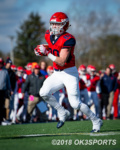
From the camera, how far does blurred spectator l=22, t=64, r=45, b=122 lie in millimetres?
11461

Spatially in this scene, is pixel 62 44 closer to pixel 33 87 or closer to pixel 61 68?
pixel 61 68

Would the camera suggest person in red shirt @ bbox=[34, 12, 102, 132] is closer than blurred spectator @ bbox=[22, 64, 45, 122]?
Yes

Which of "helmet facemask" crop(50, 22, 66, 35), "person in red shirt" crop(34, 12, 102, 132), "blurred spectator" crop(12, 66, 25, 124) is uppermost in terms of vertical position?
"helmet facemask" crop(50, 22, 66, 35)

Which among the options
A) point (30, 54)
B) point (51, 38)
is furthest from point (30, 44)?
point (51, 38)

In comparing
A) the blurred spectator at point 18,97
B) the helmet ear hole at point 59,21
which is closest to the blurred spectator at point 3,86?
the blurred spectator at point 18,97

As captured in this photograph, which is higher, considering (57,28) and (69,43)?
(57,28)

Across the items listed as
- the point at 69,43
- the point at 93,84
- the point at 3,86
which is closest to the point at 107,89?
the point at 93,84

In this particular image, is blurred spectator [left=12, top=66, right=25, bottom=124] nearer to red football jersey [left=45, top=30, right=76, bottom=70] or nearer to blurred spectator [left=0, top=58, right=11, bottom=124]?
blurred spectator [left=0, top=58, right=11, bottom=124]

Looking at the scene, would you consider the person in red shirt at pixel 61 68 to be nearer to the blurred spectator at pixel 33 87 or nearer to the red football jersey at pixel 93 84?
the blurred spectator at pixel 33 87

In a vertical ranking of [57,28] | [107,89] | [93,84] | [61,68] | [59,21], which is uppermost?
[59,21]

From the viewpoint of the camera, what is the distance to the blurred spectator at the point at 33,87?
11461 millimetres

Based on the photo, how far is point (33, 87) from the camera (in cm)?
1149

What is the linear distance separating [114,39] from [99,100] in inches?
1812

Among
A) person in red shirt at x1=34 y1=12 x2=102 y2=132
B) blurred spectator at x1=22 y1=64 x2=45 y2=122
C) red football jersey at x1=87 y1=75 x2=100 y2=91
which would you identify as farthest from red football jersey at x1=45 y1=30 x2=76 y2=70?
red football jersey at x1=87 y1=75 x2=100 y2=91
